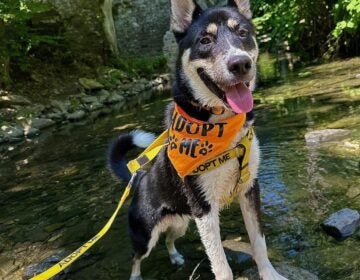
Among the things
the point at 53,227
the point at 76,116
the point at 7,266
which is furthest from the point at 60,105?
the point at 7,266

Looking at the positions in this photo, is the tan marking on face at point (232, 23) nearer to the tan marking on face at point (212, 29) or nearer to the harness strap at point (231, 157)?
the tan marking on face at point (212, 29)

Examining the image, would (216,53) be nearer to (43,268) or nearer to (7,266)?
(43,268)

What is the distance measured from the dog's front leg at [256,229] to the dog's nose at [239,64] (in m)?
0.79

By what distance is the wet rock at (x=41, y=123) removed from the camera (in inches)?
404

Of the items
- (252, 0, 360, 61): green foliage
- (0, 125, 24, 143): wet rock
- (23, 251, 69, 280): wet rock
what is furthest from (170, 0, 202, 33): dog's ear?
(252, 0, 360, 61): green foliage

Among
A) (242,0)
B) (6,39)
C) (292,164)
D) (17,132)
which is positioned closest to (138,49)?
(6,39)

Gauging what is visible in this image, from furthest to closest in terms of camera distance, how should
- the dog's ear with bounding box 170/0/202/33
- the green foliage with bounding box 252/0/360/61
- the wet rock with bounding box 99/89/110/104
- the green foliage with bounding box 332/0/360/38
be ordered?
1. the wet rock with bounding box 99/89/110/104
2. the green foliage with bounding box 252/0/360/61
3. the green foliage with bounding box 332/0/360/38
4. the dog's ear with bounding box 170/0/202/33

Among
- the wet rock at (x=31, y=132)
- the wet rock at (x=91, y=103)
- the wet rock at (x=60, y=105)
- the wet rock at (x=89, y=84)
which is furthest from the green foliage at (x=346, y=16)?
the wet rock at (x=31, y=132)

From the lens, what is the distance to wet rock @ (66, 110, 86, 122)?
10813 millimetres

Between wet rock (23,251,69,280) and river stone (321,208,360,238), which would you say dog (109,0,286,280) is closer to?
river stone (321,208,360,238)

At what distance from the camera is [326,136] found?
5.61m

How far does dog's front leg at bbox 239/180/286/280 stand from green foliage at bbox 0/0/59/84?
10132 mm

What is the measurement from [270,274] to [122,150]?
146cm

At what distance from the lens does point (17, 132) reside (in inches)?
386
